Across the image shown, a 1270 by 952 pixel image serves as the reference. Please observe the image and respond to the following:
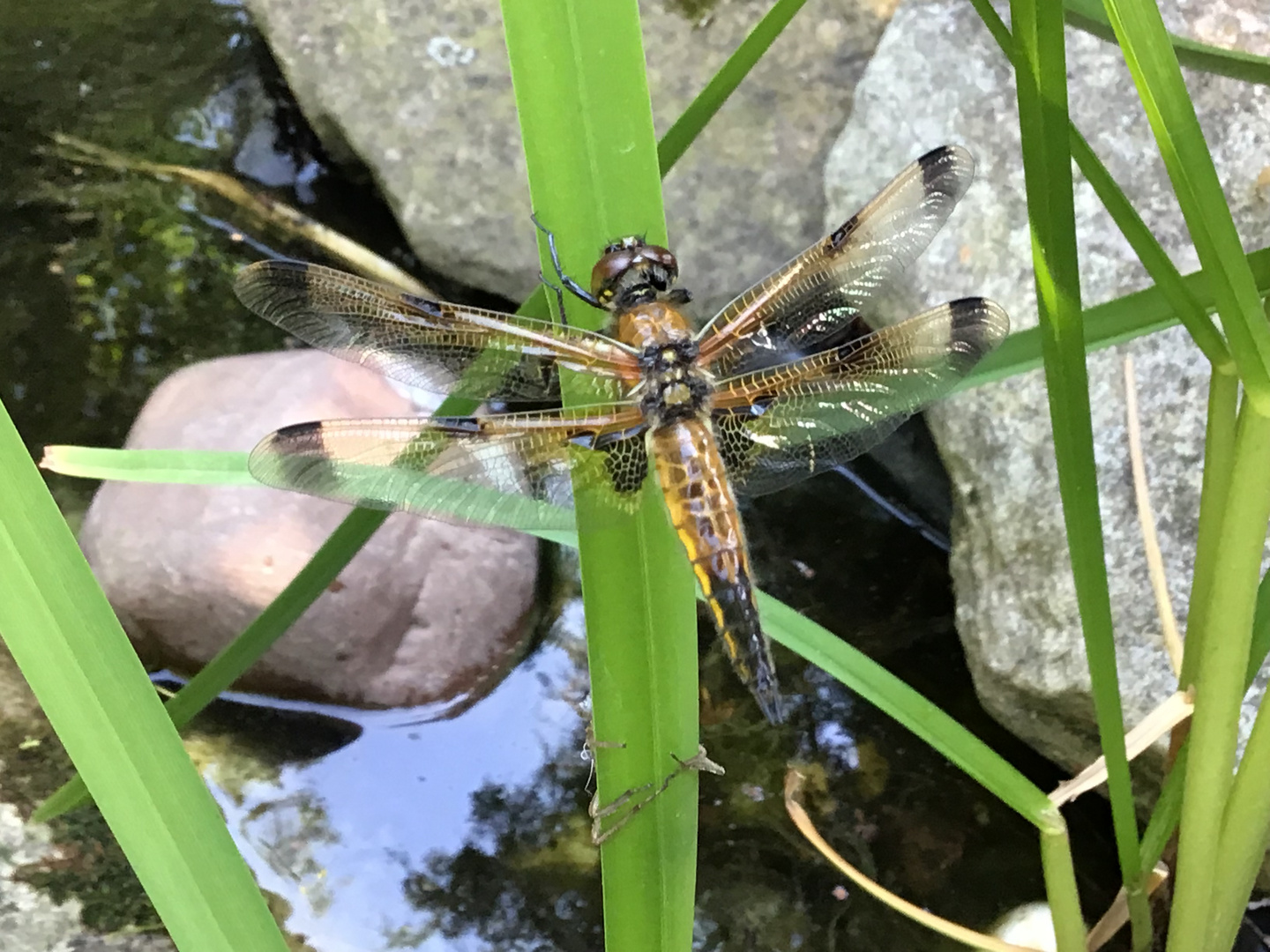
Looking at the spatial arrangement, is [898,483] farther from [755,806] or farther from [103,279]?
[103,279]

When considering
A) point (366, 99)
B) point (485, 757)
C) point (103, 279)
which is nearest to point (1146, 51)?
point (485, 757)

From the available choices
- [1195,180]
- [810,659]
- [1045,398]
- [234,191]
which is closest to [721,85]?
[1195,180]

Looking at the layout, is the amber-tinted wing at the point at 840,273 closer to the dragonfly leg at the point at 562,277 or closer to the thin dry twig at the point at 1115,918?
the dragonfly leg at the point at 562,277

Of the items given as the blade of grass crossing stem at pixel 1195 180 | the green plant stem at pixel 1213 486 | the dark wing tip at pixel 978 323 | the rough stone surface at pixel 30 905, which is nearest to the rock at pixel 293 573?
the rough stone surface at pixel 30 905

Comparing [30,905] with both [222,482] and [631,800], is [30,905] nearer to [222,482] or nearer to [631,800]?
[222,482]

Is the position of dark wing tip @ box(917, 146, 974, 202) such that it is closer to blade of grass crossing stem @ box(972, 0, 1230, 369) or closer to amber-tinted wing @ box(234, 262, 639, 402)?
blade of grass crossing stem @ box(972, 0, 1230, 369)
